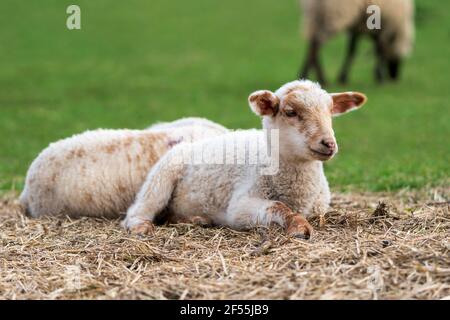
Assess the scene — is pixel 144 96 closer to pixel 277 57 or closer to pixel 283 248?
pixel 277 57

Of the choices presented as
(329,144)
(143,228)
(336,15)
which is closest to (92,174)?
(143,228)

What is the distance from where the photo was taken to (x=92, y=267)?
5.24 metres

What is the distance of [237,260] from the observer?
5.22 m

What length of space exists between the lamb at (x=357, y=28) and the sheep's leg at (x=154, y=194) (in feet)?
38.9

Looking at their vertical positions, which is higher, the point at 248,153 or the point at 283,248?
the point at 248,153

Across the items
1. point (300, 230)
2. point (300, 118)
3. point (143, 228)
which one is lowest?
point (143, 228)

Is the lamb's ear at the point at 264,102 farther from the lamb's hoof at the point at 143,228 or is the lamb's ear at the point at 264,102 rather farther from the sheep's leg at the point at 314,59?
the sheep's leg at the point at 314,59

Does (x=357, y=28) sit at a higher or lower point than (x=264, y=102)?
higher

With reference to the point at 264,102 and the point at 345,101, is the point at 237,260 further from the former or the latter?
the point at 345,101

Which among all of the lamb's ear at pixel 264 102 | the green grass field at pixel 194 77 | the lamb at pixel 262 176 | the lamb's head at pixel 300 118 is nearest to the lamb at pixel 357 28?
the green grass field at pixel 194 77

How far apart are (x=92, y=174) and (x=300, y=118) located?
2204 mm
